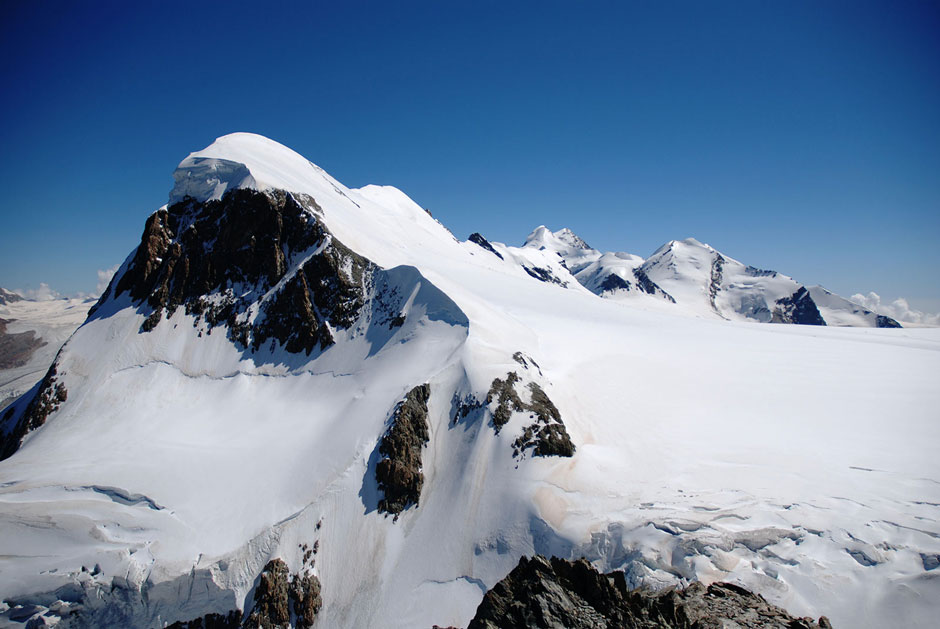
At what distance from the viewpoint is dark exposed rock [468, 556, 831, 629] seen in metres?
9.30

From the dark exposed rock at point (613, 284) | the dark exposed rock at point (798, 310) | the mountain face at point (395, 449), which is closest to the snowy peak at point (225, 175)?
the mountain face at point (395, 449)

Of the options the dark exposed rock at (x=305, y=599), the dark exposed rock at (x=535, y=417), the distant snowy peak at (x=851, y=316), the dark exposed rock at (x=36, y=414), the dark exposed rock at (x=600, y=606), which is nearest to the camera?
the dark exposed rock at (x=600, y=606)

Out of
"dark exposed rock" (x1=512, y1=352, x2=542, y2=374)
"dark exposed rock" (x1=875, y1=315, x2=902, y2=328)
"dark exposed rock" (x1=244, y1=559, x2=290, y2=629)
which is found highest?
"dark exposed rock" (x1=875, y1=315, x2=902, y2=328)

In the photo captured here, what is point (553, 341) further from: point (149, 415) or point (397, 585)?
A: point (149, 415)

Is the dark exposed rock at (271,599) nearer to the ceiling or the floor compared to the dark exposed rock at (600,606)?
nearer to the floor

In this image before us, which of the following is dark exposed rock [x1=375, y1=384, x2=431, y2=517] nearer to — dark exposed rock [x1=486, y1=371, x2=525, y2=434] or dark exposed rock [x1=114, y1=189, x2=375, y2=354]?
dark exposed rock [x1=486, y1=371, x2=525, y2=434]

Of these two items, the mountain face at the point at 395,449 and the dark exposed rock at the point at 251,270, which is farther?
the dark exposed rock at the point at 251,270

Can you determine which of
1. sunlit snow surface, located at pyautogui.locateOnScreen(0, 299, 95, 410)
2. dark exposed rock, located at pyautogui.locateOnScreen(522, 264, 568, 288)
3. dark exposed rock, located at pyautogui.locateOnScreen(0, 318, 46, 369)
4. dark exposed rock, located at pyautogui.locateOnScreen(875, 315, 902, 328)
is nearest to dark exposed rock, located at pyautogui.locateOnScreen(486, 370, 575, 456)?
sunlit snow surface, located at pyautogui.locateOnScreen(0, 299, 95, 410)

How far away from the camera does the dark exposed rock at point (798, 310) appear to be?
7357 inches

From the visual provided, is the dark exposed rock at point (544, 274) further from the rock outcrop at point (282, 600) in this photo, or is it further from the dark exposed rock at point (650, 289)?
the rock outcrop at point (282, 600)

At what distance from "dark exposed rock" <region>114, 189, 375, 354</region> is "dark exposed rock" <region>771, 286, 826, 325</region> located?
722 ft

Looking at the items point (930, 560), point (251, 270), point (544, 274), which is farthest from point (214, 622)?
point (544, 274)

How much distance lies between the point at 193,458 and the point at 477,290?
30285mm

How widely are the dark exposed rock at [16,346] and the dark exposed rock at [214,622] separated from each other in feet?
510
